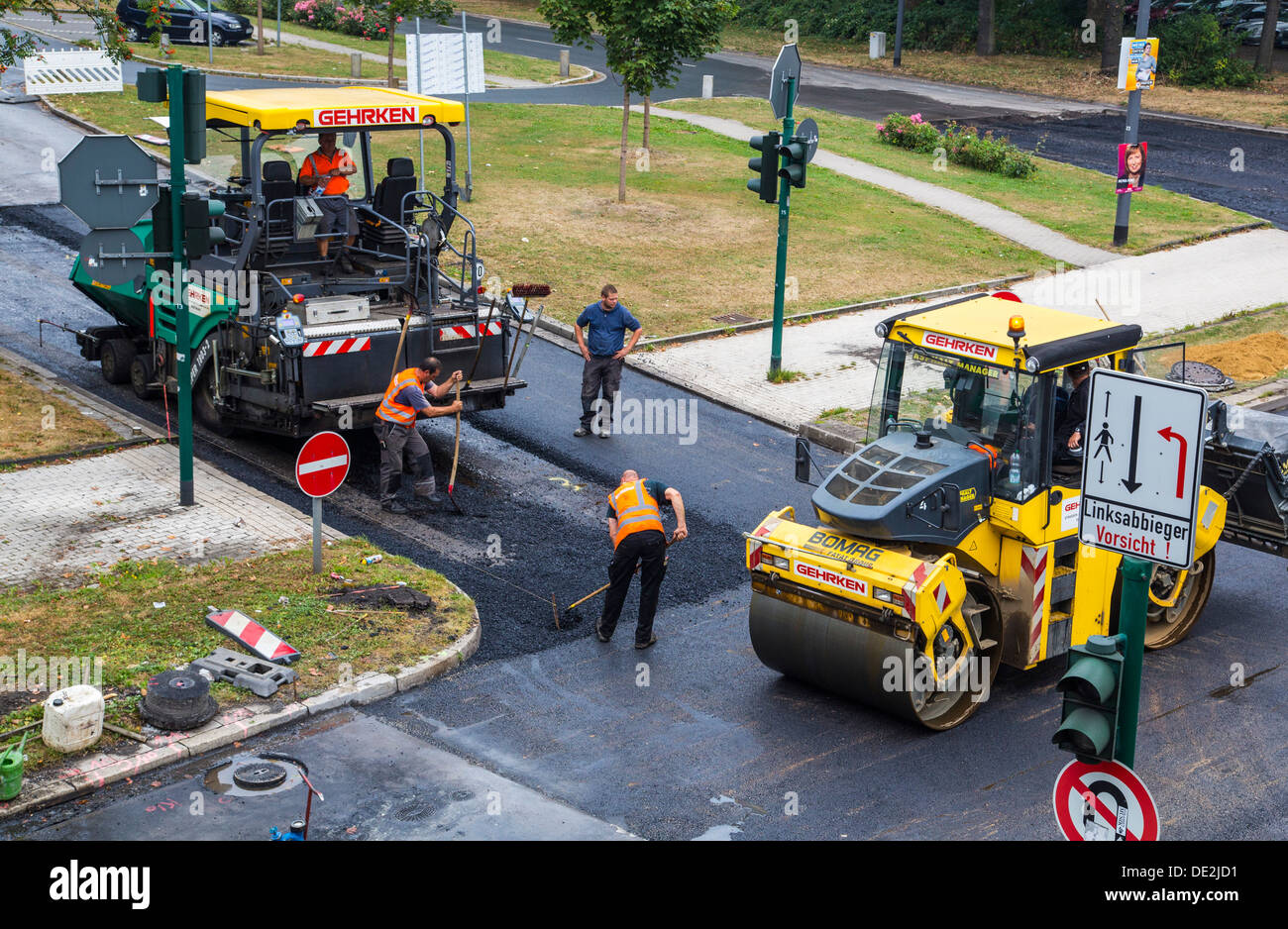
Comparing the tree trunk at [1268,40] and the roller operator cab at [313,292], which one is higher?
the tree trunk at [1268,40]

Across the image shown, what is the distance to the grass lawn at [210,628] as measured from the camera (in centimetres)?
948

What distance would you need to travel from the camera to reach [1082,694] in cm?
594

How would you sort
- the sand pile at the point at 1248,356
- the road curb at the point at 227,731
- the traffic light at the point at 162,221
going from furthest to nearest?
1. the sand pile at the point at 1248,356
2. the traffic light at the point at 162,221
3. the road curb at the point at 227,731

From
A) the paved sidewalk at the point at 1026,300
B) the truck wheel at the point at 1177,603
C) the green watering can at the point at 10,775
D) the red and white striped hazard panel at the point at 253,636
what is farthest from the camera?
the paved sidewalk at the point at 1026,300

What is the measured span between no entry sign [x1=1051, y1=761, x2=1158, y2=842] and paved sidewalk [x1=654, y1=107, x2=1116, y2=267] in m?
18.2

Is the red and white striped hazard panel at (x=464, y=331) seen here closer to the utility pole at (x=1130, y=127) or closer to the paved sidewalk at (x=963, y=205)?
the paved sidewalk at (x=963, y=205)

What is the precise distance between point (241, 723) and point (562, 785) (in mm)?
2089

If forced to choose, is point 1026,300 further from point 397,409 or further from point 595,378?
point 397,409

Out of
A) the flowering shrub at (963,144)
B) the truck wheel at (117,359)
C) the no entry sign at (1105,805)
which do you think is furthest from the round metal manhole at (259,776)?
the flowering shrub at (963,144)

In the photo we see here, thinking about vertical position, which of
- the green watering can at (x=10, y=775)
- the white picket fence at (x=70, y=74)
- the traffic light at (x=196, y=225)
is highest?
the white picket fence at (x=70, y=74)

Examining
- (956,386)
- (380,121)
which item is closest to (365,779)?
(956,386)

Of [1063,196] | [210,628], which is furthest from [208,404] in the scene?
[1063,196]

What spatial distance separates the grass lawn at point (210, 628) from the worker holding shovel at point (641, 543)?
118 cm

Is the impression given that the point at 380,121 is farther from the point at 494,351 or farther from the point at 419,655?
the point at 419,655
